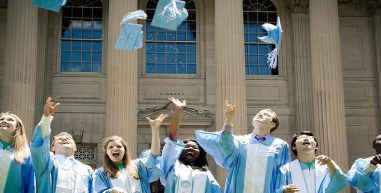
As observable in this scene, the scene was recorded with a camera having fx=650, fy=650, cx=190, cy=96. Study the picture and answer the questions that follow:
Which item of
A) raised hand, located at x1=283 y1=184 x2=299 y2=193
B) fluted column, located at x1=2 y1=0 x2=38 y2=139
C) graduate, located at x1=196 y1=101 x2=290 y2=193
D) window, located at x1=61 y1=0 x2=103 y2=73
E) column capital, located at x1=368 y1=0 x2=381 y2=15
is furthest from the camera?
column capital, located at x1=368 y1=0 x2=381 y2=15

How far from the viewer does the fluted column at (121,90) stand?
19875mm

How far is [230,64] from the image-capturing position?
2072cm

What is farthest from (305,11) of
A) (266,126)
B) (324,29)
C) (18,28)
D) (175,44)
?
(266,126)

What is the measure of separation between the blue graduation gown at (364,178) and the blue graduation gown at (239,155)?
115 centimetres

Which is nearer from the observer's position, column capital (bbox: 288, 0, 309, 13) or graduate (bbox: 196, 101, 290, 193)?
graduate (bbox: 196, 101, 290, 193)

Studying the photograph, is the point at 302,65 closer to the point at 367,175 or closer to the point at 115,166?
the point at 367,175

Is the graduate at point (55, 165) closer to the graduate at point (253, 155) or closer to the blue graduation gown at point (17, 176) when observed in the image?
the blue graduation gown at point (17, 176)

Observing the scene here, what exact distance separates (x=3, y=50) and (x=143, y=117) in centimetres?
580

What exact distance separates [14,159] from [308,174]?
3.59 meters

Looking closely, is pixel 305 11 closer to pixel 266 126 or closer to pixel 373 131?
pixel 373 131

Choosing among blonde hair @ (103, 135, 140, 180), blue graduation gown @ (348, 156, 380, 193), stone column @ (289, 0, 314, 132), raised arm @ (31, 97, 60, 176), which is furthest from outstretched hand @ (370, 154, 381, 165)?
stone column @ (289, 0, 314, 132)

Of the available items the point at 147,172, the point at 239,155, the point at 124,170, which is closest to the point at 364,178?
Answer: the point at 239,155

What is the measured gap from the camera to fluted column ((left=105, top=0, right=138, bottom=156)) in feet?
65.2

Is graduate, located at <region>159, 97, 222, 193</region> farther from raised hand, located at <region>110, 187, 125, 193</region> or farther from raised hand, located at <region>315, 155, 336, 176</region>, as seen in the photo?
raised hand, located at <region>315, 155, 336, 176</region>
